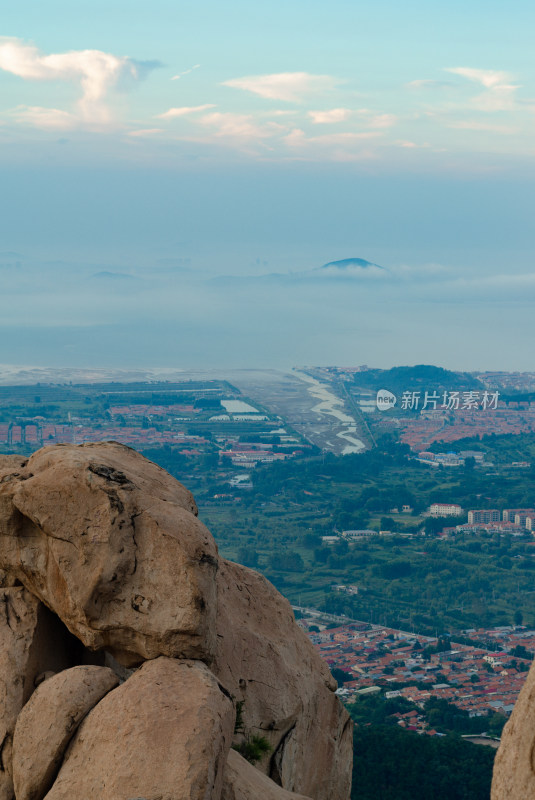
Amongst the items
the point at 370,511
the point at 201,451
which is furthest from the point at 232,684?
the point at 201,451

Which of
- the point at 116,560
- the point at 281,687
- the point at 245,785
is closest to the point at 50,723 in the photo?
the point at 116,560

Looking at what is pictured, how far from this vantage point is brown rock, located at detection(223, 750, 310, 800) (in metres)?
8.04

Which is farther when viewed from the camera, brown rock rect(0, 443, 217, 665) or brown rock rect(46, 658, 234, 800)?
brown rock rect(0, 443, 217, 665)

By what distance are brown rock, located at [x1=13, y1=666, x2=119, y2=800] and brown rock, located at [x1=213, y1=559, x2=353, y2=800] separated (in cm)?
184

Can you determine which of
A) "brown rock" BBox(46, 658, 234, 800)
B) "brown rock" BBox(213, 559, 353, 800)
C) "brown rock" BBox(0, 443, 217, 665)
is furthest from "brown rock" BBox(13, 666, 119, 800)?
"brown rock" BBox(213, 559, 353, 800)

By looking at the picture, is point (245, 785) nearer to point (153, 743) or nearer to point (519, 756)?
point (153, 743)

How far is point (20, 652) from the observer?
877 centimetres

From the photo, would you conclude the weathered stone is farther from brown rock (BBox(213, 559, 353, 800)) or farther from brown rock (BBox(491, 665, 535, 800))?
brown rock (BBox(491, 665, 535, 800))

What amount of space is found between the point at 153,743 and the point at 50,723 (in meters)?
0.99

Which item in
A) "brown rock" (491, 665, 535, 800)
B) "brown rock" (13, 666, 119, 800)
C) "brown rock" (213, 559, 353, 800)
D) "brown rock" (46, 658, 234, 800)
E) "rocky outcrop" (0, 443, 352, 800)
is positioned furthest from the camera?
"brown rock" (213, 559, 353, 800)

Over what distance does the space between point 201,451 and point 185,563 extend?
90986 mm

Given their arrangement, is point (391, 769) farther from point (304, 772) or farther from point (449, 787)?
point (304, 772)

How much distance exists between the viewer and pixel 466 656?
4681 centimetres

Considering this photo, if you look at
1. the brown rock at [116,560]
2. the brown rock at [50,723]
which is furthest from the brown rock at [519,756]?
the brown rock at [50,723]
